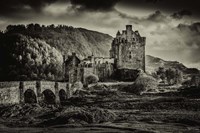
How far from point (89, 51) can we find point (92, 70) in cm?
10976

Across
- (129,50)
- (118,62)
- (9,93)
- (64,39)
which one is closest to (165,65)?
(64,39)

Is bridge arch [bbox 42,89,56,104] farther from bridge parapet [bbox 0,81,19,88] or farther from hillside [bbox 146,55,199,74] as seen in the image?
hillside [bbox 146,55,199,74]

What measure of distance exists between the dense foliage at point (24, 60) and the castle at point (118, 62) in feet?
13.9

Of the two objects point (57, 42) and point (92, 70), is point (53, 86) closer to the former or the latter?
point (92, 70)

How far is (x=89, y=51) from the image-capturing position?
189625 mm

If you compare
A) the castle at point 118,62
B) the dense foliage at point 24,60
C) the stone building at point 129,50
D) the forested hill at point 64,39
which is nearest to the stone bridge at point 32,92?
the dense foliage at point 24,60

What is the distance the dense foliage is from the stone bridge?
13.7 m

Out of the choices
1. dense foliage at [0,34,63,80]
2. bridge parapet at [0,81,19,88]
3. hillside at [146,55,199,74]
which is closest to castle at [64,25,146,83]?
dense foliage at [0,34,63,80]

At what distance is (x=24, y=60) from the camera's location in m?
80.2

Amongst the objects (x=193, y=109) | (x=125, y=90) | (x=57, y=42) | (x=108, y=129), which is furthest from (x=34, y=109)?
(x=57, y=42)

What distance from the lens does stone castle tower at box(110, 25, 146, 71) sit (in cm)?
8612

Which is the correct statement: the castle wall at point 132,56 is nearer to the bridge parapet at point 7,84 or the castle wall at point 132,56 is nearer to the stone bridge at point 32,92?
the stone bridge at point 32,92

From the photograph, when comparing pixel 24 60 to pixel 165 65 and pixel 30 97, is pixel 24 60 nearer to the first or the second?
pixel 30 97

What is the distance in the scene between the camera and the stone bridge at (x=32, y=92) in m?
34.3
